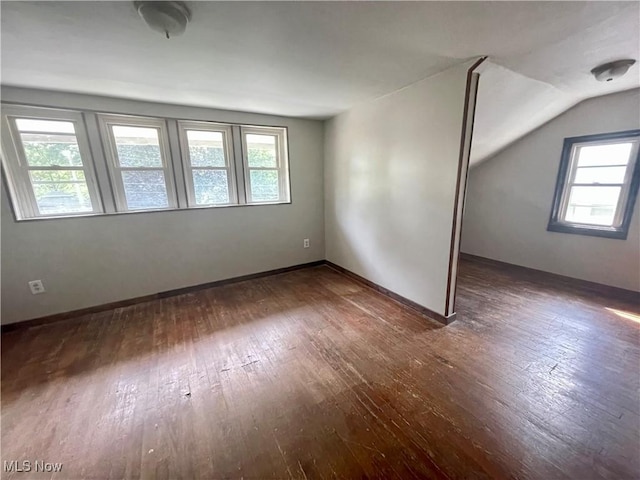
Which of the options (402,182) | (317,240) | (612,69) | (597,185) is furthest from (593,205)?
(317,240)

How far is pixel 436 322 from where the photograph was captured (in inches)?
97.5

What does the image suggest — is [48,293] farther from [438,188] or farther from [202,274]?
[438,188]

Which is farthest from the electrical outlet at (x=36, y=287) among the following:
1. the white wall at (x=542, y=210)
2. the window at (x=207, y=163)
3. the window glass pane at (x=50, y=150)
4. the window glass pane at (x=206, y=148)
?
the white wall at (x=542, y=210)

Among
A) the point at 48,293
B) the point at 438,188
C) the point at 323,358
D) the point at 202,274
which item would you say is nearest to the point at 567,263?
the point at 438,188

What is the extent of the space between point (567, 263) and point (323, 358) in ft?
11.9

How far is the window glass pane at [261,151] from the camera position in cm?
345

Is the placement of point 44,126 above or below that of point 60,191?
above

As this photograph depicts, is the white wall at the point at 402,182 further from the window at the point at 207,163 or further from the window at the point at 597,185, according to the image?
the window at the point at 597,185

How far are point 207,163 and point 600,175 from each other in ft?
15.9

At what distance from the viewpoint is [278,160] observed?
369 centimetres

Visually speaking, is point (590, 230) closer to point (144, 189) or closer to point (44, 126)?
point (144, 189)

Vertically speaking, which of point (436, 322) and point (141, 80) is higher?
point (141, 80)

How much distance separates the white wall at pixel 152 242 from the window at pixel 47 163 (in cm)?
11

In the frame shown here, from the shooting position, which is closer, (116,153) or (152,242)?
(116,153)
